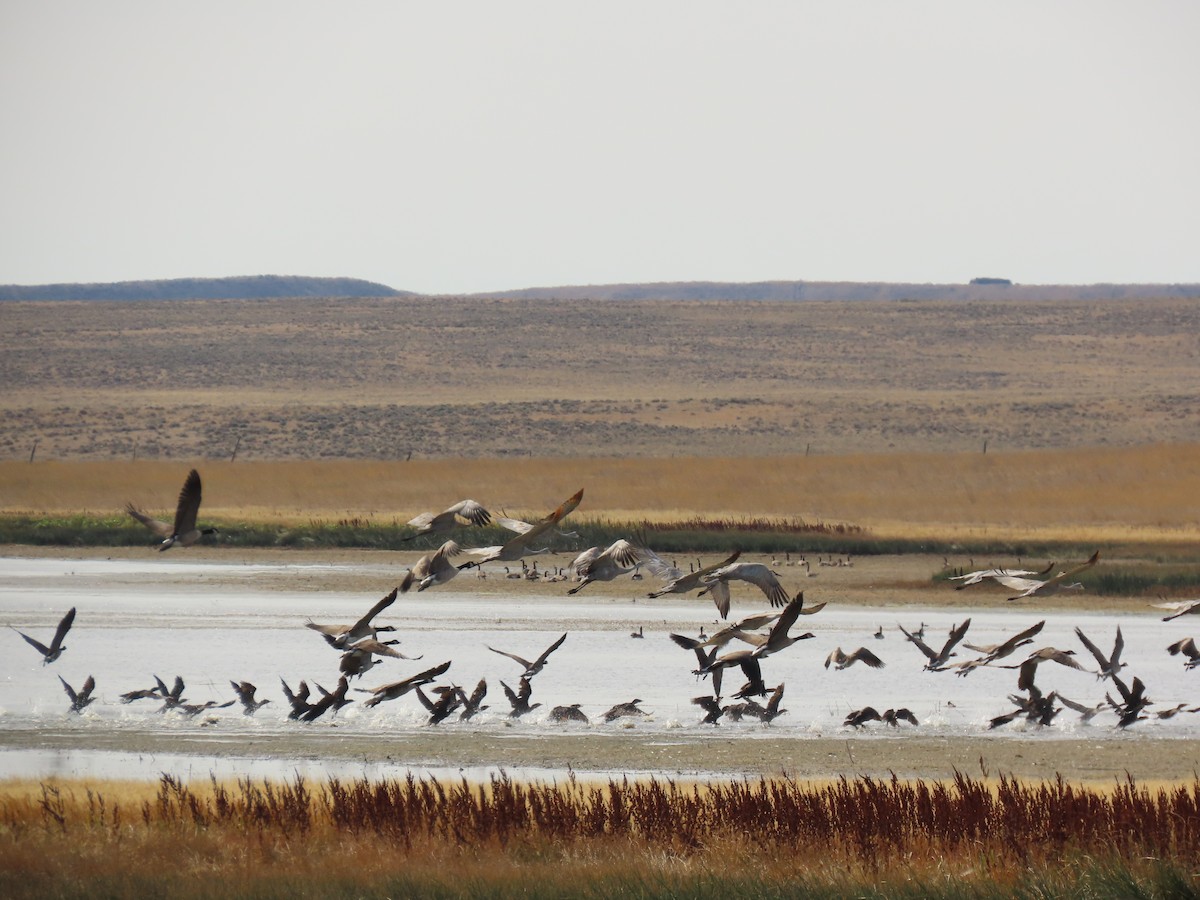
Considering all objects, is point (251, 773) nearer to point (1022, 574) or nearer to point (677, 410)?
point (1022, 574)

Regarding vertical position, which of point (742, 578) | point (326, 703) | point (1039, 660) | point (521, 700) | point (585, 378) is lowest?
point (521, 700)

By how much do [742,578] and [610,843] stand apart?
Answer: 2859 mm

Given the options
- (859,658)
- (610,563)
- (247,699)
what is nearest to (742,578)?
(610,563)

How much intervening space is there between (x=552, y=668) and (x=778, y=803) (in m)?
11.0

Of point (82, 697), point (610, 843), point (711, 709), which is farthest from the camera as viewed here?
point (82, 697)

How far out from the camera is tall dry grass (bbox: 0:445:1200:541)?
41688 mm

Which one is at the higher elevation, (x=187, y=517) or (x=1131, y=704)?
(x=187, y=517)

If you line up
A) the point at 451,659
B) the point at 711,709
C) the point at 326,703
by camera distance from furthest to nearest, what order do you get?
the point at 451,659, the point at 711,709, the point at 326,703

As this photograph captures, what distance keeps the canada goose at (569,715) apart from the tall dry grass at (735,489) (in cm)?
1860

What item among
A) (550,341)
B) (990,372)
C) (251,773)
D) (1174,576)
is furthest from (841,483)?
(550,341)

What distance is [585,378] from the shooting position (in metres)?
88.9

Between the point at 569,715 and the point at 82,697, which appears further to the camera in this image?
the point at 82,697

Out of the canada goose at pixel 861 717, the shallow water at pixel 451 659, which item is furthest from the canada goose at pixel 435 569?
the canada goose at pixel 861 717

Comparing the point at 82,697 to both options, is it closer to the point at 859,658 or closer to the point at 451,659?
the point at 451,659
